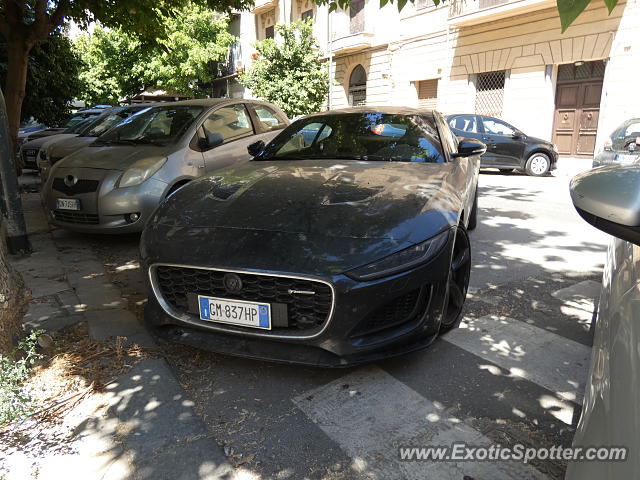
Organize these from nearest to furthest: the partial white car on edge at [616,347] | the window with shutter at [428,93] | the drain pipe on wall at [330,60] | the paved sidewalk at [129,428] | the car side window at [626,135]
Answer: the partial white car on edge at [616,347], the paved sidewalk at [129,428], the car side window at [626,135], the window with shutter at [428,93], the drain pipe on wall at [330,60]

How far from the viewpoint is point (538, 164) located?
472 inches

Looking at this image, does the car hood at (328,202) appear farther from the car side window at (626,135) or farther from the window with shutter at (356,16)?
→ the window with shutter at (356,16)

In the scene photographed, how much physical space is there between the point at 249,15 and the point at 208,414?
31.7m

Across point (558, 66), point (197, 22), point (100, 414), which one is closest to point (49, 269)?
point (100, 414)

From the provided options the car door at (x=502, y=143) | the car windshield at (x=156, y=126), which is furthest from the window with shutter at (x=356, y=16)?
the car windshield at (x=156, y=126)

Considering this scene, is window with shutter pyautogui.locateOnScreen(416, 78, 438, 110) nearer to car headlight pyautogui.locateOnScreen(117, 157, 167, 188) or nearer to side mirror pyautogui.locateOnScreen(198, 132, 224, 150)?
side mirror pyautogui.locateOnScreen(198, 132, 224, 150)

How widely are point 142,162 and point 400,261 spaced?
12.5 feet

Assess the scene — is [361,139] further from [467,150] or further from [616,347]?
[616,347]

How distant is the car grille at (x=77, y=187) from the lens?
5.09 m

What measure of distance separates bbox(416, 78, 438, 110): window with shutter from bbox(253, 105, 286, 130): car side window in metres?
13.5

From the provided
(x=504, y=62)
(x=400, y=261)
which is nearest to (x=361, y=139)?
(x=400, y=261)

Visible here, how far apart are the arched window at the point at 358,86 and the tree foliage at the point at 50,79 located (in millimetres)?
12104

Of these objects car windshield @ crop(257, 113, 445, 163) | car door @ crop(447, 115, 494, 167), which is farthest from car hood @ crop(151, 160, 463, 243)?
car door @ crop(447, 115, 494, 167)

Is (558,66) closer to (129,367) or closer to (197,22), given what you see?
(129,367)
